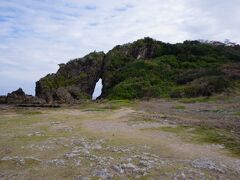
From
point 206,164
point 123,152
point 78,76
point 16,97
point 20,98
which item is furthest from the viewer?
point 78,76

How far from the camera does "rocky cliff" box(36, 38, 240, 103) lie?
205ft

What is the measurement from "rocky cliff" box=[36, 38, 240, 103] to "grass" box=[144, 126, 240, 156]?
3323cm

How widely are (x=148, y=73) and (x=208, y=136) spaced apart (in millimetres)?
55678

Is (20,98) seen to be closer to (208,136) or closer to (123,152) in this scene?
(208,136)

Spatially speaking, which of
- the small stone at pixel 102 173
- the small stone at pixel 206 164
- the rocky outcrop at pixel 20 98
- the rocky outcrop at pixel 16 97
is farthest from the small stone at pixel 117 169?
the rocky outcrop at pixel 16 97

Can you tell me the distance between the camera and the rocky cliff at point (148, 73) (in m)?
62.6

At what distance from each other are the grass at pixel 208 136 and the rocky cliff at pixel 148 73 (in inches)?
1308

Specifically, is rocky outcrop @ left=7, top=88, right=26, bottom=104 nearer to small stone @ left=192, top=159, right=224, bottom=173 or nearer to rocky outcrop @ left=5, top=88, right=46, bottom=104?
rocky outcrop @ left=5, top=88, right=46, bottom=104

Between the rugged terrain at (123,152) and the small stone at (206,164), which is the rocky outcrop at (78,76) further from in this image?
the small stone at (206,164)

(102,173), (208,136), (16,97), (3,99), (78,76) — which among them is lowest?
(102,173)

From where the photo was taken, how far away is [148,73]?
77.3m

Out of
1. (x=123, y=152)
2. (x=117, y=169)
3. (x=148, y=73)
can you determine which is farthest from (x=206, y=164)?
(x=148, y=73)

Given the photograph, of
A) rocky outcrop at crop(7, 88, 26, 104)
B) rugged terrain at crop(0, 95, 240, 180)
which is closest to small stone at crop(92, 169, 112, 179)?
rugged terrain at crop(0, 95, 240, 180)

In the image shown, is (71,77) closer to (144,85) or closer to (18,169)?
(144,85)
